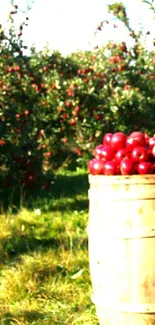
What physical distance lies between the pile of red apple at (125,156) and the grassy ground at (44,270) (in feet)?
3.16

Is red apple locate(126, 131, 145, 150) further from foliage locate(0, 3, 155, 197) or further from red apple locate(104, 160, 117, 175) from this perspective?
foliage locate(0, 3, 155, 197)

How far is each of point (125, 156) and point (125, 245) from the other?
473 mm

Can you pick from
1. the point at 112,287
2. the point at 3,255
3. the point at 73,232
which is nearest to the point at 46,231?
the point at 73,232

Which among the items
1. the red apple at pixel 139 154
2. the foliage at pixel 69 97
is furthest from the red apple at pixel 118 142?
the foliage at pixel 69 97

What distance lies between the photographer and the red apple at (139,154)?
3.60 metres

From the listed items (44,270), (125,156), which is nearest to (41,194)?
(44,270)

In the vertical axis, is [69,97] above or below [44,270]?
above

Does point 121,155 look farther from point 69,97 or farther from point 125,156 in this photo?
point 69,97

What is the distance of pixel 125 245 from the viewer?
11.5ft

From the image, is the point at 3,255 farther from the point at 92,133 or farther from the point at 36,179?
the point at 92,133

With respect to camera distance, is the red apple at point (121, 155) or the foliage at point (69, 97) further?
the foliage at point (69, 97)

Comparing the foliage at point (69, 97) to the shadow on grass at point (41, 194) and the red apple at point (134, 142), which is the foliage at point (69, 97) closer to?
the shadow on grass at point (41, 194)

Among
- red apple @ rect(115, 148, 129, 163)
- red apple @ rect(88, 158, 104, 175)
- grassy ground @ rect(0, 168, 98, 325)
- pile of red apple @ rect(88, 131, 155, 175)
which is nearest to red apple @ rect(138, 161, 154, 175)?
pile of red apple @ rect(88, 131, 155, 175)

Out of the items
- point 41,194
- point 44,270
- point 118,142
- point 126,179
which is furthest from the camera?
point 41,194
